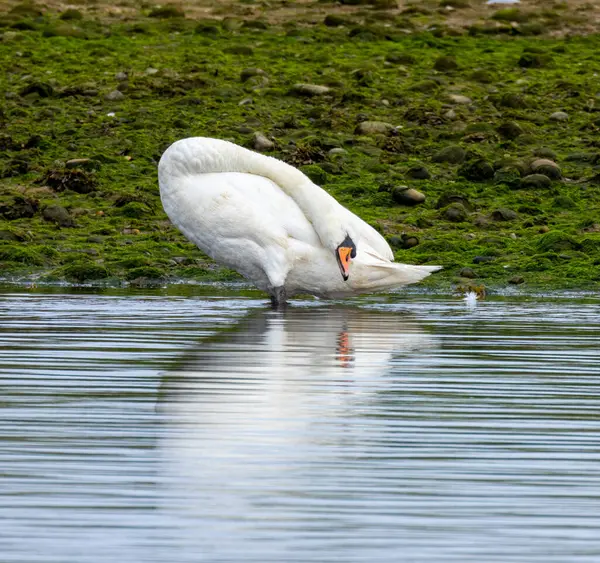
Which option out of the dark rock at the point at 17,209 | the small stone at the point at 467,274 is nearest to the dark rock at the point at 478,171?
the small stone at the point at 467,274

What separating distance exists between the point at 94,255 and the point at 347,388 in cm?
833

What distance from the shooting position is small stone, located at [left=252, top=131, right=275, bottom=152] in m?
19.8

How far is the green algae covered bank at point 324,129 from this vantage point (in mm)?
16141

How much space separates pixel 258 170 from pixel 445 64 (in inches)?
482

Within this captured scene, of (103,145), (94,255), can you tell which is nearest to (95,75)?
(103,145)

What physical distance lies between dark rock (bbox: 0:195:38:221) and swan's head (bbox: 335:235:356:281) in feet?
18.0

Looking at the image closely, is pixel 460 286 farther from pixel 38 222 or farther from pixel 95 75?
pixel 95 75

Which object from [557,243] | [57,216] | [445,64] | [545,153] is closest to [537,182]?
[545,153]

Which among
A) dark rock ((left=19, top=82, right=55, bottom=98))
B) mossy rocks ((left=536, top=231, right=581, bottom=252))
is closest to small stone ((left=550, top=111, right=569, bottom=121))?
mossy rocks ((left=536, top=231, right=581, bottom=252))

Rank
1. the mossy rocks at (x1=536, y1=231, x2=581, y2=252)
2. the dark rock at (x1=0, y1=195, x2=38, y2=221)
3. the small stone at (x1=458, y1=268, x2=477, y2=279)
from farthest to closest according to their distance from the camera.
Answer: the dark rock at (x1=0, y1=195, x2=38, y2=221) → the mossy rocks at (x1=536, y1=231, x2=581, y2=252) → the small stone at (x1=458, y1=268, x2=477, y2=279)

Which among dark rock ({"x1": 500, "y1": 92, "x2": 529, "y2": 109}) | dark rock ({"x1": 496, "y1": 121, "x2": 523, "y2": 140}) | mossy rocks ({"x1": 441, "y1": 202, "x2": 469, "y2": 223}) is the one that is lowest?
mossy rocks ({"x1": 441, "y1": 202, "x2": 469, "y2": 223})

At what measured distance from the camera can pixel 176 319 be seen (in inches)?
447

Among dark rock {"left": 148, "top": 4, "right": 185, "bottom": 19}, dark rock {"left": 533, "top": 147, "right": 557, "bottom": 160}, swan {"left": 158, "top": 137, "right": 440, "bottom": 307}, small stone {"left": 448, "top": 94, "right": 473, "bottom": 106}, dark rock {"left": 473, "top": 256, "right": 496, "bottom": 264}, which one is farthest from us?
dark rock {"left": 148, "top": 4, "right": 185, "bottom": 19}

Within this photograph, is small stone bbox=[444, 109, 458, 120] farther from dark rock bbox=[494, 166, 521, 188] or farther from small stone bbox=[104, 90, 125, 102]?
small stone bbox=[104, 90, 125, 102]
